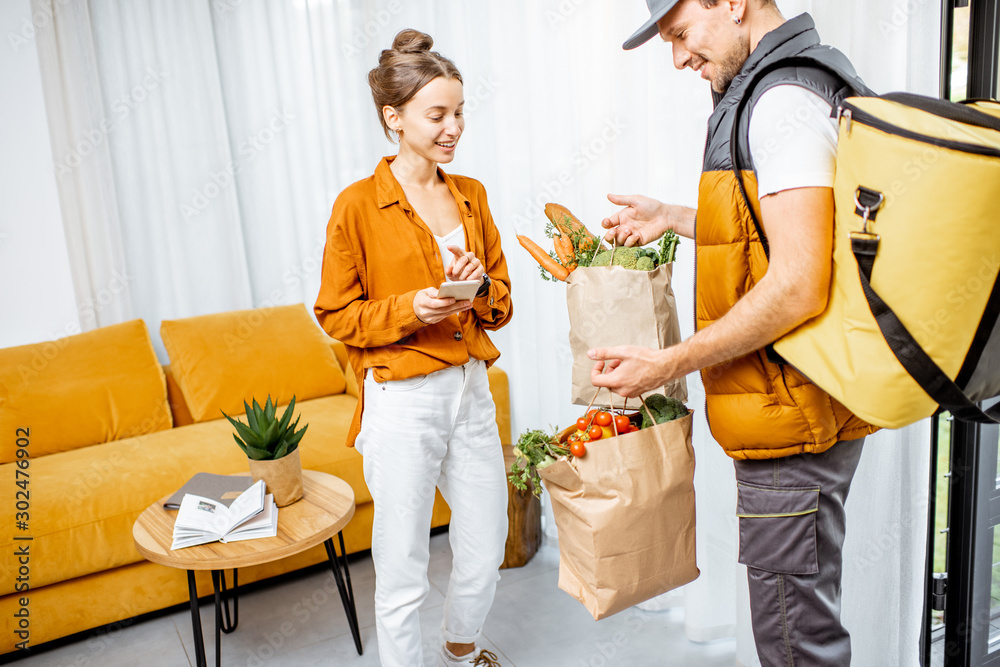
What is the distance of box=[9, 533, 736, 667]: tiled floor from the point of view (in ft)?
7.23

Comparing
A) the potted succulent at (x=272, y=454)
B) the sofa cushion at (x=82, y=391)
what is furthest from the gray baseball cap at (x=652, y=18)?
the sofa cushion at (x=82, y=391)

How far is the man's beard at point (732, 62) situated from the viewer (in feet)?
4.22

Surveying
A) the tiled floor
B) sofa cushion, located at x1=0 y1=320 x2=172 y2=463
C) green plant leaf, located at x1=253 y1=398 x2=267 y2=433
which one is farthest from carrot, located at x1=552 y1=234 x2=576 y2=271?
sofa cushion, located at x1=0 y1=320 x2=172 y2=463

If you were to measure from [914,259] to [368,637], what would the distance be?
1.97 meters

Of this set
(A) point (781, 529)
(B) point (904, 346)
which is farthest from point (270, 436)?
(B) point (904, 346)

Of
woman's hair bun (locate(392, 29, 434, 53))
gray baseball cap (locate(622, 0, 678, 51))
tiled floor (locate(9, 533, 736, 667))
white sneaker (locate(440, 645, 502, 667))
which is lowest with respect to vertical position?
tiled floor (locate(9, 533, 736, 667))

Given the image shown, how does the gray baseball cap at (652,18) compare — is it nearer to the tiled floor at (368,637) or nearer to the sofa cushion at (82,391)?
the tiled floor at (368,637)

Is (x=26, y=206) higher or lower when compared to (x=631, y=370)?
higher

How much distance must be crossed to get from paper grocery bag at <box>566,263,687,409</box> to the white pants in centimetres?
42

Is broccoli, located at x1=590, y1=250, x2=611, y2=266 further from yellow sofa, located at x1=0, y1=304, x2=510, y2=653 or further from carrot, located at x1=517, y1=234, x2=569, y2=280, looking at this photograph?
yellow sofa, located at x1=0, y1=304, x2=510, y2=653

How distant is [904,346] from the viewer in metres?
1.04

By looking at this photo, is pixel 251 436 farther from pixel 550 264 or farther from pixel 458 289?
pixel 550 264

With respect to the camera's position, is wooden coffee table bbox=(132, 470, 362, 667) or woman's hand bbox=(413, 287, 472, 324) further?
wooden coffee table bbox=(132, 470, 362, 667)

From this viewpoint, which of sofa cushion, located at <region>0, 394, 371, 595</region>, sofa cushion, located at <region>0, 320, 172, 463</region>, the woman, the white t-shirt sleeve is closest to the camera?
Answer: the white t-shirt sleeve
